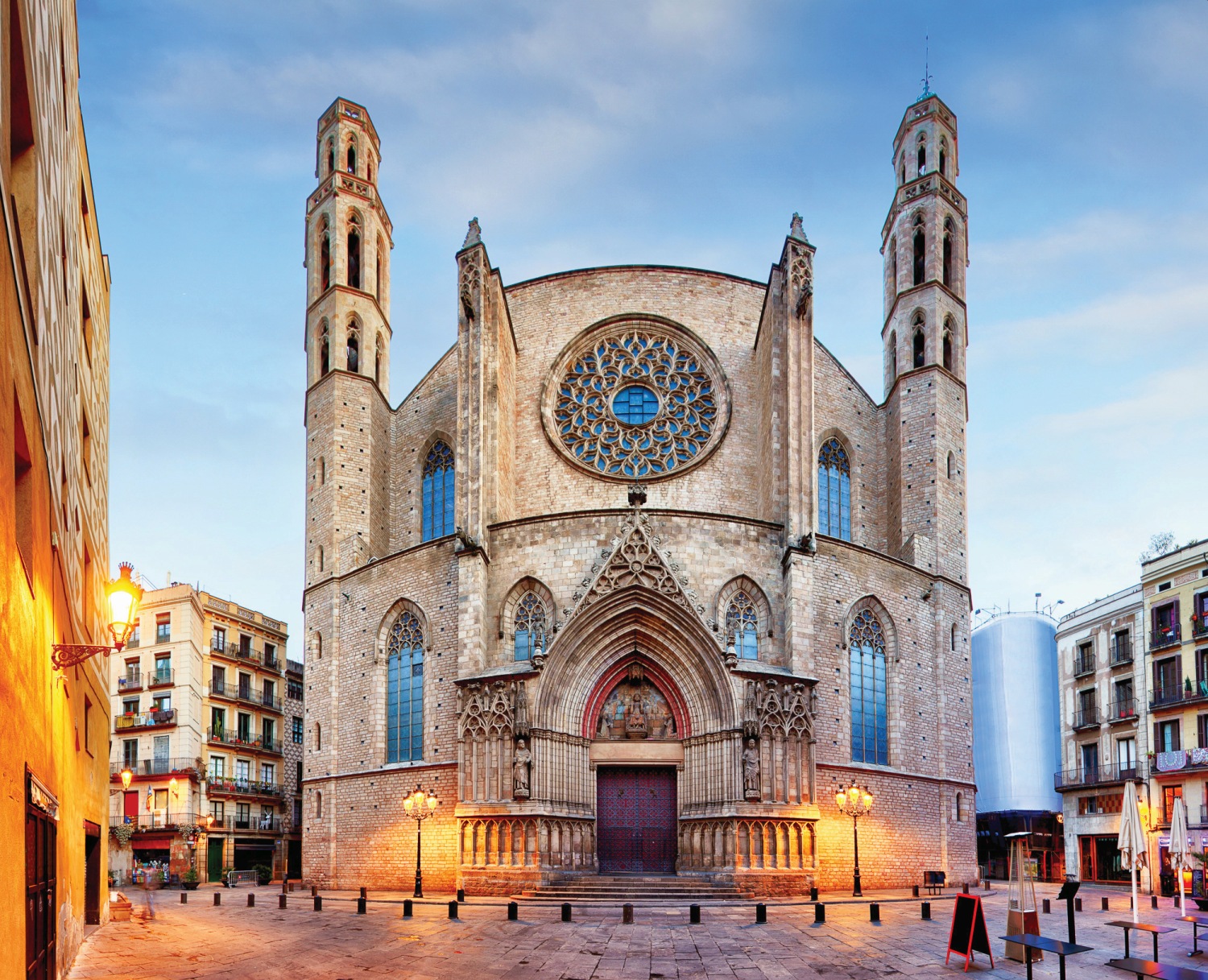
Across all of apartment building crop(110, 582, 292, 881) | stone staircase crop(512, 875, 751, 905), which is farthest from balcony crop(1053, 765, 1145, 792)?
apartment building crop(110, 582, 292, 881)

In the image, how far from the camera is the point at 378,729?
33.4 m

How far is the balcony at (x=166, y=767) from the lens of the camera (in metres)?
45.5

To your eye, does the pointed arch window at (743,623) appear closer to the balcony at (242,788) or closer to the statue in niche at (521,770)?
the statue in niche at (521,770)

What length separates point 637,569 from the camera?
99.6 ft

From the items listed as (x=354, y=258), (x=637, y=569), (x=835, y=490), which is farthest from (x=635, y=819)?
(x=354, y=258)

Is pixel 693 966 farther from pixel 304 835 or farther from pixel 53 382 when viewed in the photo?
pixel 304 835

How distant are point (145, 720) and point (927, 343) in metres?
36.0

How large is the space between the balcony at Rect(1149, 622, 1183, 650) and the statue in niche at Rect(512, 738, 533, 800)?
25.5 metres

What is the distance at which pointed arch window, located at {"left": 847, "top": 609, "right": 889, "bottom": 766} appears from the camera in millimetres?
32688

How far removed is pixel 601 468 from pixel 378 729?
11.0 metres

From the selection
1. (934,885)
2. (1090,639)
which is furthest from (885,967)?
(1090,639)

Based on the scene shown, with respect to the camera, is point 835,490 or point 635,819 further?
point 835,490

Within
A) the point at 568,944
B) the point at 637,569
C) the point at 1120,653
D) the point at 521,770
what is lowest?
the point at 568,944

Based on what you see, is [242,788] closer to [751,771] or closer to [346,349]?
[346,349]
